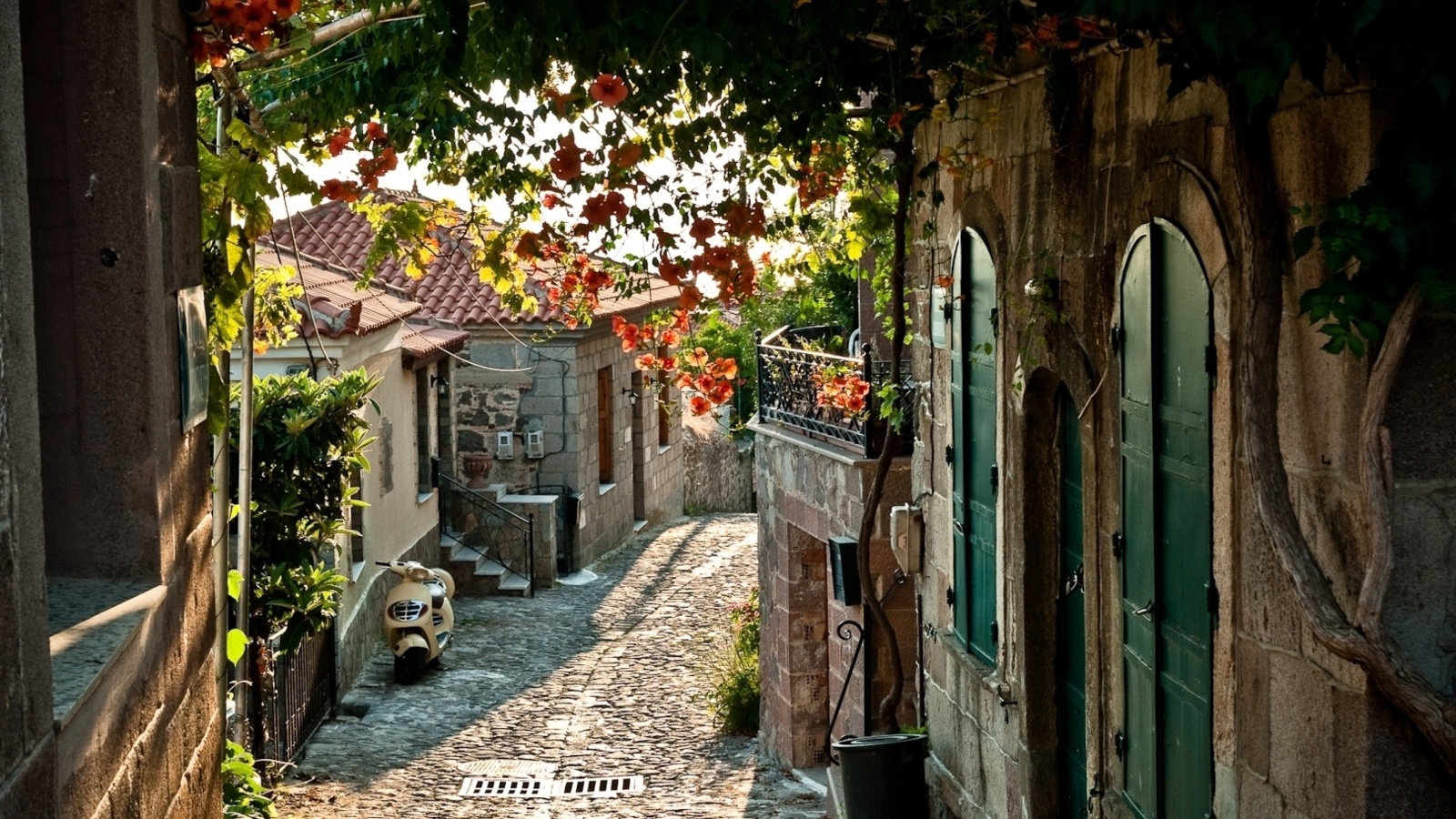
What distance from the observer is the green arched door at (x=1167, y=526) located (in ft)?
14.0

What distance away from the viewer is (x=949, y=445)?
7.34 m

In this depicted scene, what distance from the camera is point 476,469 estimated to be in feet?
65.9

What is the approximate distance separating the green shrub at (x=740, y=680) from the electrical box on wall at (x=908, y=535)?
5437mm

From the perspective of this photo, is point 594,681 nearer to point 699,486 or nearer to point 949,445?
point 949,445

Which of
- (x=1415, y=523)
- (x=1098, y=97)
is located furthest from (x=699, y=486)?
(x=1415, y=523)

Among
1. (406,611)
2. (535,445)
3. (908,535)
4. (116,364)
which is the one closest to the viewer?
(116,364)

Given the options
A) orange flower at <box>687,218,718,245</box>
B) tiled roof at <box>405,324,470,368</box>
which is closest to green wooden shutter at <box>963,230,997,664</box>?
orange flower at <box>687,218,718,245</box>

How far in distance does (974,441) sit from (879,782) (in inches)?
65.6

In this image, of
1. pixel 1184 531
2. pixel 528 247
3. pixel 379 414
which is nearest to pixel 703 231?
pixel 528 247

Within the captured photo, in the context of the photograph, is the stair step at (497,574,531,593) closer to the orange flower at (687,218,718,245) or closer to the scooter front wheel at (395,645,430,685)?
the scooter front wheel at (395,645,430,685)

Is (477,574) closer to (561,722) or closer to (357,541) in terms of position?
(357,541)

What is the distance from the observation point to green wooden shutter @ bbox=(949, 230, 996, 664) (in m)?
6.63

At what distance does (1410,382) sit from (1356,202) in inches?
14.8

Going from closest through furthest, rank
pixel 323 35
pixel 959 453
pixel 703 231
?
pixel 323 35 → pixel 703 231 → pixel 959 453
